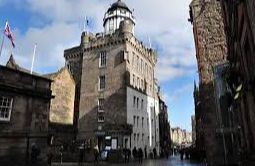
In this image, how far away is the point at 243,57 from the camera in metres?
11.2

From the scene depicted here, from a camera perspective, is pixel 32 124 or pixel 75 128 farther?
pixel 75 128

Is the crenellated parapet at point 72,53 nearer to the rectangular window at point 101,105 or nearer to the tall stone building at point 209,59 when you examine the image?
the rectangular window at point 101,105

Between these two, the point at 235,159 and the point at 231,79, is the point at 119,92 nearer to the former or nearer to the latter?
the point at 235,159

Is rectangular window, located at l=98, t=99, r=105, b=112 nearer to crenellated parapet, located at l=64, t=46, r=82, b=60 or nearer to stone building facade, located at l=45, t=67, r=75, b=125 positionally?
stone building facade, located at l=45, t=67, r=75, b=125

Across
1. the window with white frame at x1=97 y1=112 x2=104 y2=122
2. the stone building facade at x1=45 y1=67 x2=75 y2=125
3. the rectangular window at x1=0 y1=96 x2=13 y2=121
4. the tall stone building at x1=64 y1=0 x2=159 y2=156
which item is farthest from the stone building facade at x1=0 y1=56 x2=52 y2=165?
the window with white frame at x1=97 y1=112 x2=104 y2=122

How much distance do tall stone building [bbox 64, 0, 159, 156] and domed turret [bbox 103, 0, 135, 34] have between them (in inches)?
22.5

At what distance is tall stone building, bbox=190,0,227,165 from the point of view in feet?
66.7

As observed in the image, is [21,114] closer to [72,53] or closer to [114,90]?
[114,90]

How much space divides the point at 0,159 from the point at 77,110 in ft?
82.7

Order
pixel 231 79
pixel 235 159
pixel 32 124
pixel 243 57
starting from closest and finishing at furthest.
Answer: pixel 243 57 < pixel 231 79 < pixel 235 159 < pixel 32 124

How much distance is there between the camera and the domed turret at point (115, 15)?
1907 inches

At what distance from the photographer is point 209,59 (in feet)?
74.1

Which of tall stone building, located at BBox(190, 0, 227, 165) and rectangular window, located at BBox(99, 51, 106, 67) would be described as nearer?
tall stone building, located at BBox(190, 0, 227, 165)

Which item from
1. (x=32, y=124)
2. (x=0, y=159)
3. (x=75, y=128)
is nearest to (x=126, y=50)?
(x=75, y=128)
